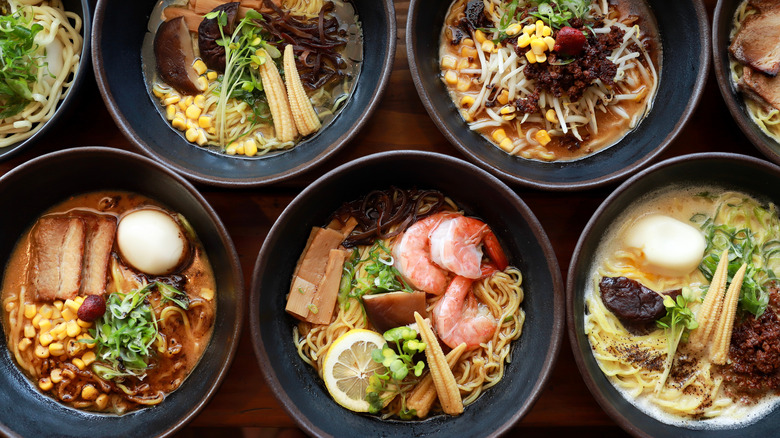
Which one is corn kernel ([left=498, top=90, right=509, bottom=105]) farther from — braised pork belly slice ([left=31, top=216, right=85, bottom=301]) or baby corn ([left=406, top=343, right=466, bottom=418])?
braised pork belly slice ([left=31, top=216, right=85, bottom=301])

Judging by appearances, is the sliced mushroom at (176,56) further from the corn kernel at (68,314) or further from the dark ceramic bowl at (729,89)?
the dark ceramic bowl at (729,89)

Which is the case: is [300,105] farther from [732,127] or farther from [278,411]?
[732,127]

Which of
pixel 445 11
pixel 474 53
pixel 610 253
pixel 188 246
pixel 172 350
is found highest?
pixel 445 11

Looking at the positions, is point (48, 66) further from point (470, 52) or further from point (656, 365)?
point (656, 365)

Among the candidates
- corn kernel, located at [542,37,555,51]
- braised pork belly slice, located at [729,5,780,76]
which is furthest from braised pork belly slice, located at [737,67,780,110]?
corn kernel, located at [542,37,555,51]

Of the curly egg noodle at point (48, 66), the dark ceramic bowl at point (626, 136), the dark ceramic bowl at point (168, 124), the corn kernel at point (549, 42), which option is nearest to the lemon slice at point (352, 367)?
the dark ceramic bowl at point (168, 124)

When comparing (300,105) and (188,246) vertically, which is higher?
(300,105)

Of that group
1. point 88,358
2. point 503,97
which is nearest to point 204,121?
point 88,358

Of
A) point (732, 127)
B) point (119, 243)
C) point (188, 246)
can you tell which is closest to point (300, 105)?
point (188, 246)
